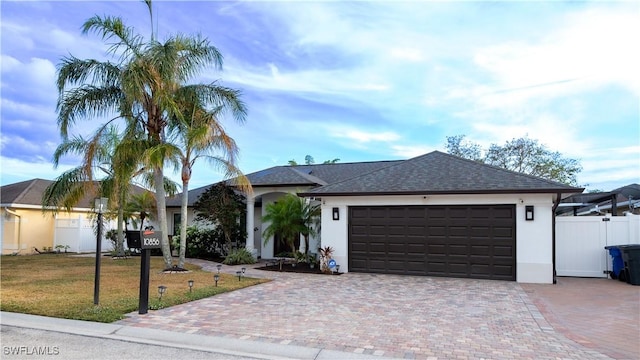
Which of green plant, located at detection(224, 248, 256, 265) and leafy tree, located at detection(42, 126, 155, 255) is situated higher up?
leafy tree, located at detection(42, 126, 155, 255)

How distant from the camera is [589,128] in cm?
1973

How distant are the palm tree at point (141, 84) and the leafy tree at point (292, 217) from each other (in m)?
3.51

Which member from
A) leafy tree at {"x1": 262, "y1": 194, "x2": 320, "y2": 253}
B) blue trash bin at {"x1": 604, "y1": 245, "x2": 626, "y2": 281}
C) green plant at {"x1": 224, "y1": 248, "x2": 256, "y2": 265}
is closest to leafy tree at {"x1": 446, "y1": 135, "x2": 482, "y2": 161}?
blue trash bin at {"x1": 604, "y1": 245, "x2": 626, "y2": 281}

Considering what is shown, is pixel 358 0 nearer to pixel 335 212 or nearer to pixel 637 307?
pixel 335 212

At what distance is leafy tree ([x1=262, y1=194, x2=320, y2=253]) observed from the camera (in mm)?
14188

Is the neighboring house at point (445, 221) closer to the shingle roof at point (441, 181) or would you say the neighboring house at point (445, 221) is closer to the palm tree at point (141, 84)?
the shingle roof at point (441, 181)

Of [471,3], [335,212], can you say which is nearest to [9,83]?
[335,212]

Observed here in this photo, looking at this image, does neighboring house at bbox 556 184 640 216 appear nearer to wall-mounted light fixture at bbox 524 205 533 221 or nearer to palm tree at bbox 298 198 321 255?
wall-mounted light fixture at bbox 524 205 533 221

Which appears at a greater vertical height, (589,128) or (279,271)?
(589,128)

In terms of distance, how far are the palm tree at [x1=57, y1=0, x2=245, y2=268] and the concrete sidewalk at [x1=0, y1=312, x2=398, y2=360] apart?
5.20m

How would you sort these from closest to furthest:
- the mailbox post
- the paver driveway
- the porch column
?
the paver driveway → the mailbox post → the porch column

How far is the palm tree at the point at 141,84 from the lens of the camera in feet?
37.9

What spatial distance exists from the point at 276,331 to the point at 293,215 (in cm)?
826

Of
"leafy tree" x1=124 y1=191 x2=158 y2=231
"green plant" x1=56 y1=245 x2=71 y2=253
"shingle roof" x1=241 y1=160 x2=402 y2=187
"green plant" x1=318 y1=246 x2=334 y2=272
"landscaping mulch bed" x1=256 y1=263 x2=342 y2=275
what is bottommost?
"green plant" x1=56 y1=245 x2=71 y2=253
